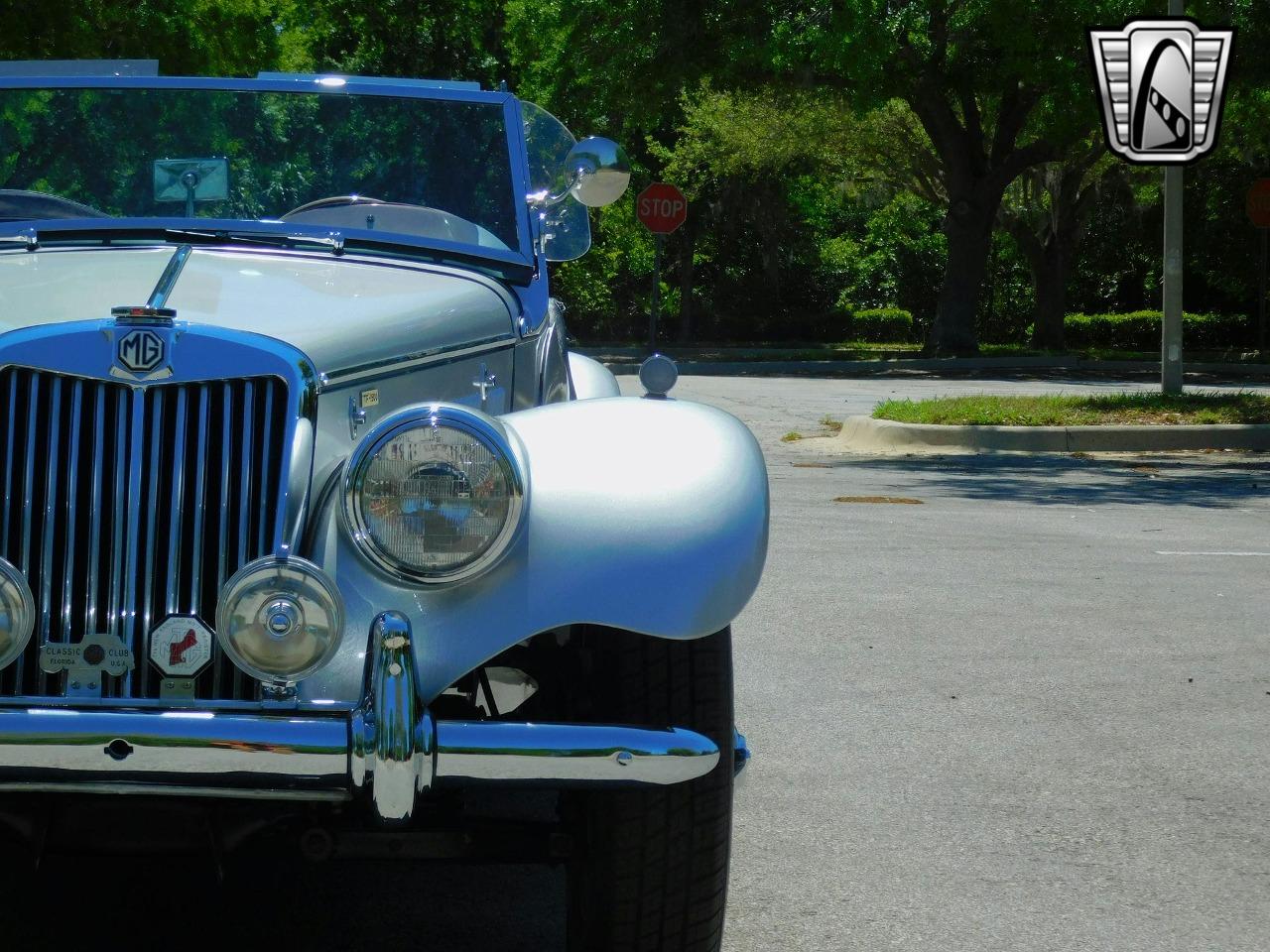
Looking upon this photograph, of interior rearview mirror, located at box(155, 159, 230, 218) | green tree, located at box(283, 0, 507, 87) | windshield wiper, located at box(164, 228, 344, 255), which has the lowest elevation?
windshield wiper, located at box(164, 228, 344, 255)

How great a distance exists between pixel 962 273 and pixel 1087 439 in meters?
14.4

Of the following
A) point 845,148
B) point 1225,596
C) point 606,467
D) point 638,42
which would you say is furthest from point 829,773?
point 845,148

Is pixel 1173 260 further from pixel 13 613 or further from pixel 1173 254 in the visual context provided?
pixel 13 613

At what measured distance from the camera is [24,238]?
11.7ft

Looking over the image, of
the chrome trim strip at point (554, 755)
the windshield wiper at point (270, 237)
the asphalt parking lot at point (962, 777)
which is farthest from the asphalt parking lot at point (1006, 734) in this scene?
the windshield wiper at point (270, 237)

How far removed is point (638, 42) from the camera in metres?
22.9

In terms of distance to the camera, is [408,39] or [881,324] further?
[881,324]

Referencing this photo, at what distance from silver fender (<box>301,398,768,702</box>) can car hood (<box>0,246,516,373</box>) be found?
44cm

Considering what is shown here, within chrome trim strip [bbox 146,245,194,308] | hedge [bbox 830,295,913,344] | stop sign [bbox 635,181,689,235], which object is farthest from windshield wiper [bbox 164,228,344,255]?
hedge [bbox 830,295,913,344]

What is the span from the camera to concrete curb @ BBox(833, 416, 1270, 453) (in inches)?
539

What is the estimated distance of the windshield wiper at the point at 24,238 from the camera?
11.5 ft

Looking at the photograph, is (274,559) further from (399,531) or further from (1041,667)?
(1041,667)

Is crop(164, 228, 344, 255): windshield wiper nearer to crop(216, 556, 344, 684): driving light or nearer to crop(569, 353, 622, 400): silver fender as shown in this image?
crop(216, 556, 344, 684): driving light

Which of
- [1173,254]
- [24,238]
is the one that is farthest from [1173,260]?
[24,238]
